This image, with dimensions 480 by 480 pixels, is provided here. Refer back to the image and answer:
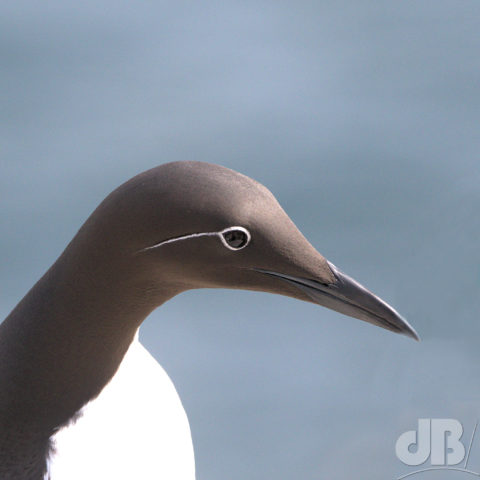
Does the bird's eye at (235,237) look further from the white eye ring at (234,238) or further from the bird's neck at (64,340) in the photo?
the bird's neck at (64,340)

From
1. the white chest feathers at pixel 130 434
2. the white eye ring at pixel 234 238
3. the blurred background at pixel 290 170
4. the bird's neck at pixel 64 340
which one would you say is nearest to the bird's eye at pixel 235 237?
the white eye ring at pixel 234 238

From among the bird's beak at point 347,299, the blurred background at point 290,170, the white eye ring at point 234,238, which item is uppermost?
the blurred background at point 290,170

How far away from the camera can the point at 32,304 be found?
1976 mm

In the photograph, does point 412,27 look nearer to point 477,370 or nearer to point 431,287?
point 431,287

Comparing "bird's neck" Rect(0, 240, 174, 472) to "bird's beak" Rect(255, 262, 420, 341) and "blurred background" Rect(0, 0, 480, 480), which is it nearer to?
"bird's beak" Rect(255, 262, 420, 341)

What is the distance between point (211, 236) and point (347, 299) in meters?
0.29

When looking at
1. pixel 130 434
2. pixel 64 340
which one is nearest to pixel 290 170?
pixel 130 434

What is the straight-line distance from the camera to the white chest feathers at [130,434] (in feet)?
6.76

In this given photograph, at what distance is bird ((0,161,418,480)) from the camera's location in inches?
71.2

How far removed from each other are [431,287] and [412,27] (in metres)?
1.11

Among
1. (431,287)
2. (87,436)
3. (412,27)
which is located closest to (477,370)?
(431,287)

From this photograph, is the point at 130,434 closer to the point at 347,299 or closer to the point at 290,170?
the point at 347,299

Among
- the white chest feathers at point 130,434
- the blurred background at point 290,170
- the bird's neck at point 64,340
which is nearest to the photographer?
the bird's neck at point 64,340

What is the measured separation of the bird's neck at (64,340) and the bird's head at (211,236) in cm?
7
